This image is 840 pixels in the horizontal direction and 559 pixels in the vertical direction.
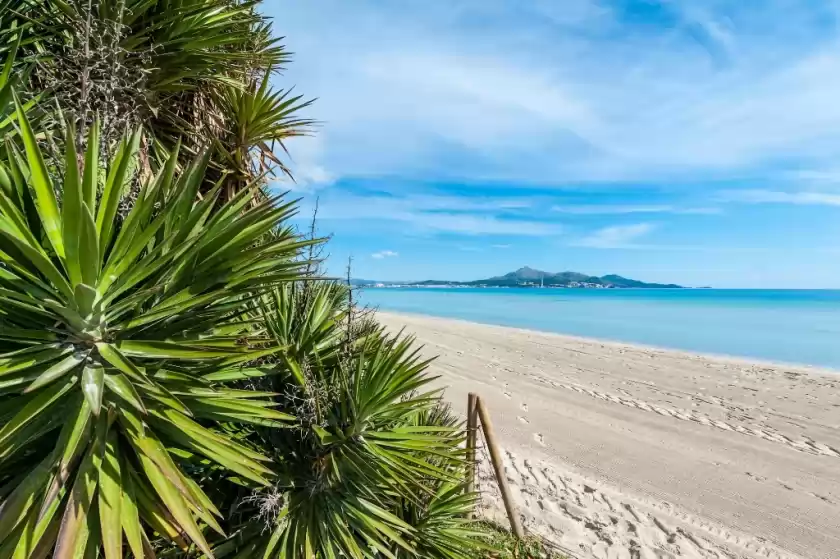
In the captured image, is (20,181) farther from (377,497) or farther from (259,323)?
(377,497)

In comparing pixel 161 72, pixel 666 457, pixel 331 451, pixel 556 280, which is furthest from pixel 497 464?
pixel 556 280

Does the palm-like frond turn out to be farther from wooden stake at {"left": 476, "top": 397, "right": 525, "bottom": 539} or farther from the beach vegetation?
wooden stake at {"left": 476, "top": 397, "right": 525, "bottom": 539}

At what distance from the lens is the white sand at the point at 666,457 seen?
471 centimetres

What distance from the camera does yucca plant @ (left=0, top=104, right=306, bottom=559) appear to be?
1483 millimetres

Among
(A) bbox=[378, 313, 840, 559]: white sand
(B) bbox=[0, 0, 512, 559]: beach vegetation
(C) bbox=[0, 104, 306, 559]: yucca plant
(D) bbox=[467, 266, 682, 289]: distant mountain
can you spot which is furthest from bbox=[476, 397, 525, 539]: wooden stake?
(D) bbox=[467, 266, 682, 289]: distant mountain

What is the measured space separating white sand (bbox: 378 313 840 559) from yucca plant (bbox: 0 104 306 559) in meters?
3.55

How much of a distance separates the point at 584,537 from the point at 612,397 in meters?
6.15

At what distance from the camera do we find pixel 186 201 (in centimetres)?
195

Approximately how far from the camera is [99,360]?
1.59 meters

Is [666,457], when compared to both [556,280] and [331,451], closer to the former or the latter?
[331,451]

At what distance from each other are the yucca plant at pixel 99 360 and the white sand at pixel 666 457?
3547 millimetres

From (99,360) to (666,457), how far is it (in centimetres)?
725

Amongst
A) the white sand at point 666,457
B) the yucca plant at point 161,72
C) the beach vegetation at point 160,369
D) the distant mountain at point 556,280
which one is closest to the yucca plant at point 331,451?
the beach vegetation at point 160,369

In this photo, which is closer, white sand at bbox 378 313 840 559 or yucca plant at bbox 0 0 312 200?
yucca plant at bbox 0 0 312 200
